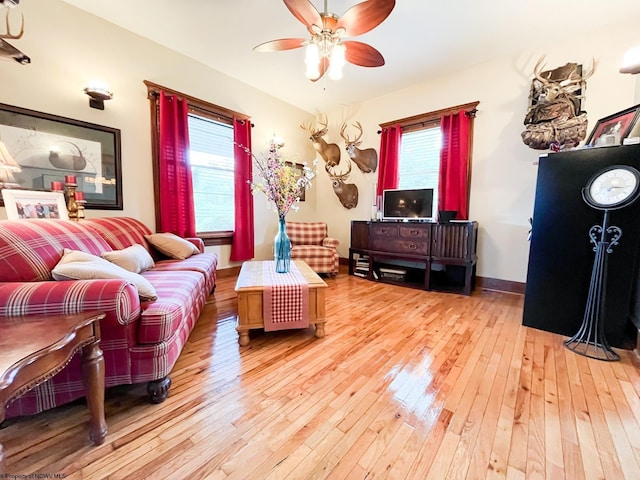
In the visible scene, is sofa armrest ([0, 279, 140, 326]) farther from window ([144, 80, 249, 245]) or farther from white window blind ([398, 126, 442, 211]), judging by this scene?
white window blind ([398, 126, 442, 211])

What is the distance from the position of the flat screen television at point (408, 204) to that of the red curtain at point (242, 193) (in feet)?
6.67

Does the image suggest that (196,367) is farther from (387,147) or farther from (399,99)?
(399,99)

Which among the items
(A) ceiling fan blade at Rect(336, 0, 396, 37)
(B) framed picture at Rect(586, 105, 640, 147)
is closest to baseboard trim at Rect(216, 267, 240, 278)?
(A) ceiling fan blade at Rect(336, 0, 396, 37)

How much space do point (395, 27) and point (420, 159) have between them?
1697 mm

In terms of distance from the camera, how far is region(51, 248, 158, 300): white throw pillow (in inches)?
46.2

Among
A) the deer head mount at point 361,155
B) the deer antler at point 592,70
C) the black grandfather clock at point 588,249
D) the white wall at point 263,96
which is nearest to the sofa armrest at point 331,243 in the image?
the white wall at point 263,96

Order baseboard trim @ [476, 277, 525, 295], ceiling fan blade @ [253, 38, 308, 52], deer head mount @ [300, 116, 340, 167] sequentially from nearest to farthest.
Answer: ceiling fan blade @ [253, 38, 308, 52] → baseboard trim @ [476, 277, 525, 295] → deer head mount @ [300, 116, 340, 167]

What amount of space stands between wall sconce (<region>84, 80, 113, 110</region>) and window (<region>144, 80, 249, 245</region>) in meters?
0.77

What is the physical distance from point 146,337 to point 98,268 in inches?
16.8

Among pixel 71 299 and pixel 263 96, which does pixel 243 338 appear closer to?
pixel 71 299

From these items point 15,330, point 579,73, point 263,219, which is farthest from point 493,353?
point 263,219

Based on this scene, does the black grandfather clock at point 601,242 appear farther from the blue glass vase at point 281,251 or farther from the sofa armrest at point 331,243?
the sofa armrest at point 331,243

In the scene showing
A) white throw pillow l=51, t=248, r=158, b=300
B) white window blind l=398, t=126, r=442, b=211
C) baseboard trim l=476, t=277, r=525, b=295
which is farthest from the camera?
white window blind l=398, t=126, r=442, b=211

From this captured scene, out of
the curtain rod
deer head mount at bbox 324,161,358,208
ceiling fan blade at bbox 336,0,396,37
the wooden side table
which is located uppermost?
ceiling fan blade at bbox 336,0,396,37
